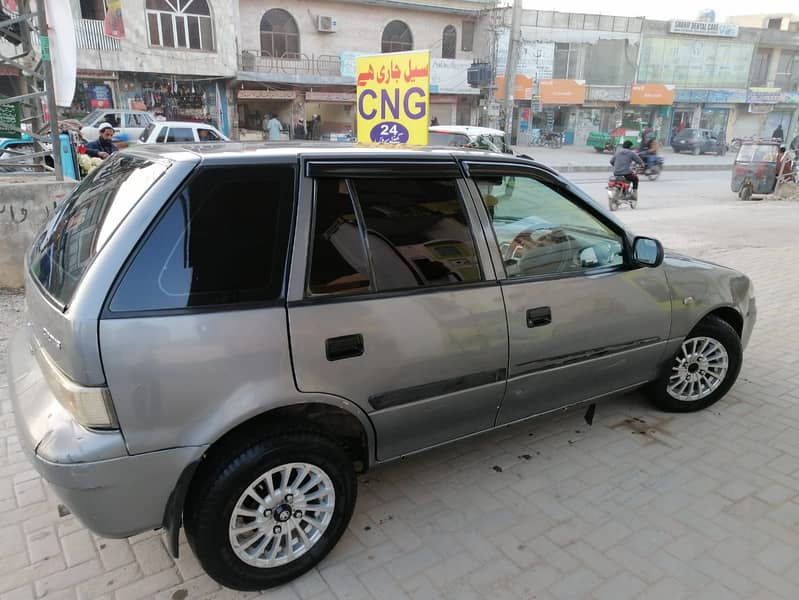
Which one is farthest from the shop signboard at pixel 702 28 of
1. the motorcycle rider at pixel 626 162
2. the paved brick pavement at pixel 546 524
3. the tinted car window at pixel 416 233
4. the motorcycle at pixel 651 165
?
the tinted car window at pixel 416 233

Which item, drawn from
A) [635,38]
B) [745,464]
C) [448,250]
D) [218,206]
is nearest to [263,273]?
[218,206]

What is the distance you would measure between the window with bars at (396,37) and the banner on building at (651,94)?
637 inches

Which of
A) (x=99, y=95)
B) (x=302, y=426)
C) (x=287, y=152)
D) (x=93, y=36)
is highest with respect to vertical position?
(x=93, y=36)

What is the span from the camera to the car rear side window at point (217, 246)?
2014mm

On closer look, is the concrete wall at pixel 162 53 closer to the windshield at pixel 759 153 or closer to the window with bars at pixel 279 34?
the window with bars at pixel 279 34

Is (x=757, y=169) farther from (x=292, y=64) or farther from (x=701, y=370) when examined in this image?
(x=292, y=64)

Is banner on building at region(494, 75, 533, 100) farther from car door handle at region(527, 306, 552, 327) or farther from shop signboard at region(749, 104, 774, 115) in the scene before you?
car door handle at region(527, 306, 552, 327)

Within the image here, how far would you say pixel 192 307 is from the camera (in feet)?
6.75

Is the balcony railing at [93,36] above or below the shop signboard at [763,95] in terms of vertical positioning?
above

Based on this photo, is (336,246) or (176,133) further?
(176,133)

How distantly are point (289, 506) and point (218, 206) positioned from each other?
1.25 meters

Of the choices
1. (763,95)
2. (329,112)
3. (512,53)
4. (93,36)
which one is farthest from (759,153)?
(763,95)

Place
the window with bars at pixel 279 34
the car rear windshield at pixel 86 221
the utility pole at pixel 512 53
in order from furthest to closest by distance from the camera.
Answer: the window with bars at pixel 279 34 < the utility pole at pixel 512 53 < the car rear windshield at pixel 86 221

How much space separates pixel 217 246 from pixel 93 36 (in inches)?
1061
